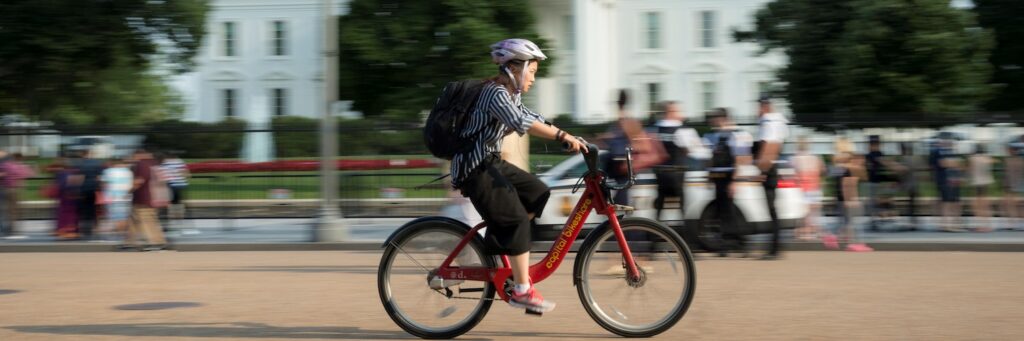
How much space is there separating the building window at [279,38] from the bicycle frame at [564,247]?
6390cm

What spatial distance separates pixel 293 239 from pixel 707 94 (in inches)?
2092

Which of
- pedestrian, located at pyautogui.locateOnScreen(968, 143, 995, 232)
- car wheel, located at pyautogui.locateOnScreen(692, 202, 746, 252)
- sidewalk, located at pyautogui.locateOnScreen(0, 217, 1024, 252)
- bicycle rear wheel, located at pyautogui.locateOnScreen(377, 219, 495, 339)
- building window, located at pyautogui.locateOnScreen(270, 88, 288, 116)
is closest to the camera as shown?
bicycle rear wheel, located at pyautogui.locateOnScreen(377, 219, 495, 339)

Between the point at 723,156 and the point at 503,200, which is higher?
the point at 503,200

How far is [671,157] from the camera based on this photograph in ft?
39.6

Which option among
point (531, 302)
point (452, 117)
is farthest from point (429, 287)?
point (452, 117)

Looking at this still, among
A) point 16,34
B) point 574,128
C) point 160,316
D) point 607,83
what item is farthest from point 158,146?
point 607,83

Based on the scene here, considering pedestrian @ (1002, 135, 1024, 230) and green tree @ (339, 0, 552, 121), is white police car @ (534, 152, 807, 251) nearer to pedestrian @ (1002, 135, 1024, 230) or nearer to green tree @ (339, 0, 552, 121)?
pedestrian @ (1002, 135, 1024, 230)

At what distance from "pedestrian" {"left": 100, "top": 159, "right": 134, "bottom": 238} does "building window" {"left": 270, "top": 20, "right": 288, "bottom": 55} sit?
53.1 meters

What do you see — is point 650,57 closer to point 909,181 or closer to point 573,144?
point 909,181

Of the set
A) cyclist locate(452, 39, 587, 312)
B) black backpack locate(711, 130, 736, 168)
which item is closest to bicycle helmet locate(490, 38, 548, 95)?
cyclist locate(452, 39, 587, 312)

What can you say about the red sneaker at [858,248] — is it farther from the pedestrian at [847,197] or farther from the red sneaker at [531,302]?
the red sneaker at [531,302]

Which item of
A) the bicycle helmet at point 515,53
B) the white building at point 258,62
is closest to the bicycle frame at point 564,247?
the bicycle helmet at point 515,53

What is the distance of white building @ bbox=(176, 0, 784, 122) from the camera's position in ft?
213

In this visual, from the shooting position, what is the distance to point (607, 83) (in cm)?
6756
